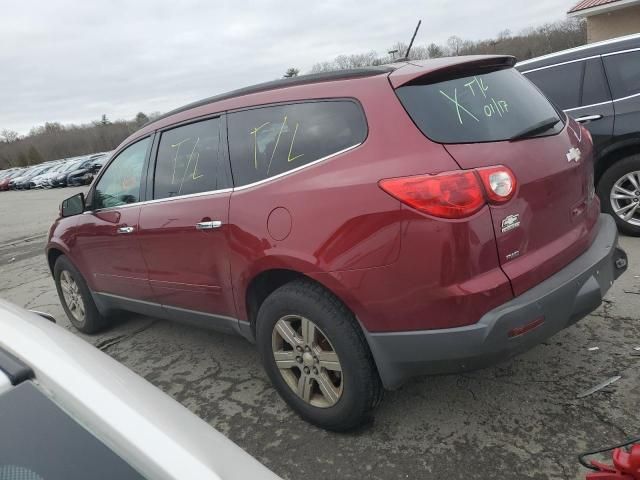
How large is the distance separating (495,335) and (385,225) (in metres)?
0.65

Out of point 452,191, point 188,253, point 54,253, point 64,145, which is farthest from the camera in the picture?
point 64,145

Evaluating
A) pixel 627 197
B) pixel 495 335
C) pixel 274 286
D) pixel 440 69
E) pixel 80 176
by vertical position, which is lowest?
pixel 627 197

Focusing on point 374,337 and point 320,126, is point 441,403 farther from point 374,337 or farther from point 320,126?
point 320,126

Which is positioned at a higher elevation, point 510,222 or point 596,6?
point 596,6

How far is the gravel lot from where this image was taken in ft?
7.95

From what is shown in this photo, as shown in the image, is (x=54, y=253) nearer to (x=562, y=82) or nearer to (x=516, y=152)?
(x=516, y=152)

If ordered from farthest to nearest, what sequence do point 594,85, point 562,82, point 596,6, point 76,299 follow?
point 596,6
point 562,82
point 594,85
point 76,299

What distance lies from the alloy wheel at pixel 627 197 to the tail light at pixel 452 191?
3.54 meters

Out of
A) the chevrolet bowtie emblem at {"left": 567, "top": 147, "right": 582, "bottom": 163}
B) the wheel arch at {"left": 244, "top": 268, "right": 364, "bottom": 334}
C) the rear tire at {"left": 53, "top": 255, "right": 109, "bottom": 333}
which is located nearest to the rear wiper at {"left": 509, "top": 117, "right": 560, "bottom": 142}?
the chevrolet bowtie emblem at {"left": 567, "top": 147, "right": 582, "bottom": 163}

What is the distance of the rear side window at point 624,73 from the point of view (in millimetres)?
5020

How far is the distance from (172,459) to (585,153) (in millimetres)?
2635

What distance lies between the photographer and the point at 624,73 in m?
5.09

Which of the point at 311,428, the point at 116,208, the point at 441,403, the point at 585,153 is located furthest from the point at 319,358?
the point at 116,208

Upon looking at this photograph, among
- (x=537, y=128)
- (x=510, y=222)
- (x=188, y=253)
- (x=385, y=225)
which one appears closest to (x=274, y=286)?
(x=188, y=253)
